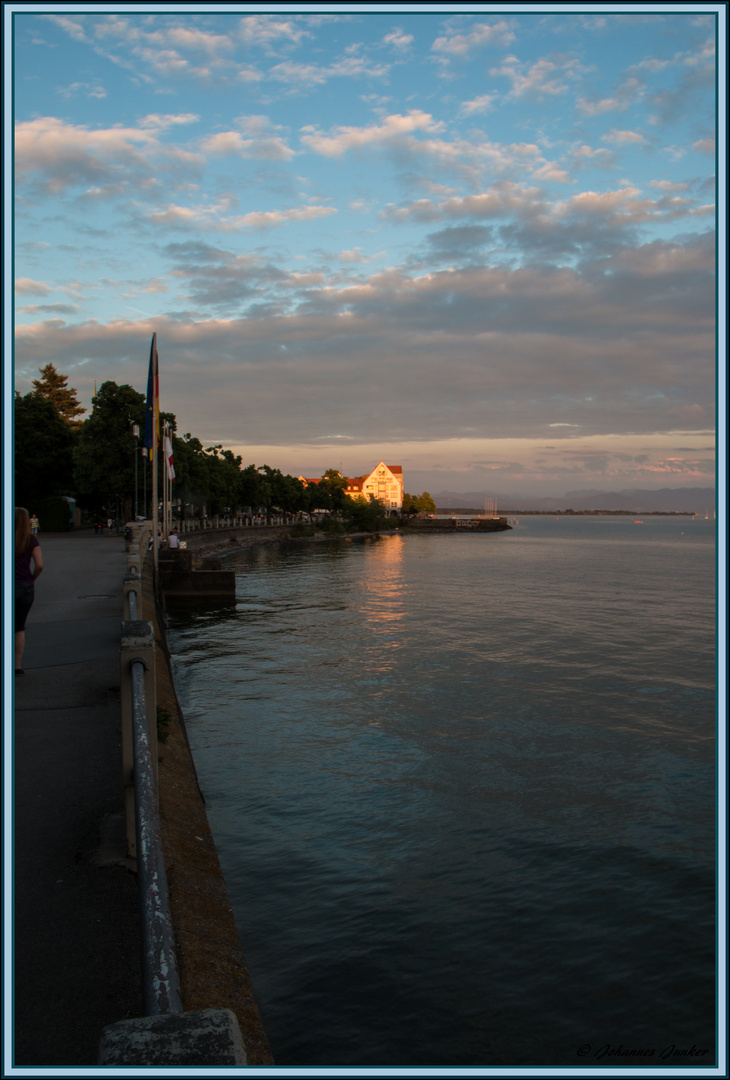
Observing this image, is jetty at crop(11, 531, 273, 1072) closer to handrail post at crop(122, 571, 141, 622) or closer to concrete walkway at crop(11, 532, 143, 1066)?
concrete walkway at crop(11, 532, 143, 1066)

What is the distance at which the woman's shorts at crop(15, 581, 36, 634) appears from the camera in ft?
32.1

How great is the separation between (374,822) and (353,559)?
70860 millimetres

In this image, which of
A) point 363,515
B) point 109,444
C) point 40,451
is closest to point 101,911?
point 109,444

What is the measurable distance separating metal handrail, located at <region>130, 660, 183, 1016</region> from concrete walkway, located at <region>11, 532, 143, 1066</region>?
1.29 m

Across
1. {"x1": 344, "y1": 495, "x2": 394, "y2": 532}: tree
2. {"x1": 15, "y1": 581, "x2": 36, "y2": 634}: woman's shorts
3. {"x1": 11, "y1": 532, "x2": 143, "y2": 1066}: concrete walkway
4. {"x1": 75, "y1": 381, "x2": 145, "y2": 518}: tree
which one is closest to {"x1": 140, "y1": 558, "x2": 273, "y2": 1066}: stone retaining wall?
{"x1": 11, "y1": 532, "x2": 143, "y2": 1066}: concrete walkway

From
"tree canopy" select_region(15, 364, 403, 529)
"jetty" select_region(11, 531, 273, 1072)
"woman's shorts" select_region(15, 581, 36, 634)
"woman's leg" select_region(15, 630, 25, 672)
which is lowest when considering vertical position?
"jetty" select_region(11, 531, 273, 1072)

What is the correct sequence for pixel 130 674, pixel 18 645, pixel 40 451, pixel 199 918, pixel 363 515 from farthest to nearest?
pixel 363 515 < pixel 40 451 < pixel 18 645 < pixel 199 918 < pixel 130 674

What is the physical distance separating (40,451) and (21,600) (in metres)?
58.8

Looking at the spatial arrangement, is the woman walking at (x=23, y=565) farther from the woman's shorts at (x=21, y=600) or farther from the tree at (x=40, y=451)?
the tree at (x=40, y=451)

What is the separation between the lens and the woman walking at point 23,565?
951cm

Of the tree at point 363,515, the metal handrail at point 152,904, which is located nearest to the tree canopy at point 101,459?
the metal handrail at point 152,904

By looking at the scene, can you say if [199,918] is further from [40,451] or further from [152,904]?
[40,451]

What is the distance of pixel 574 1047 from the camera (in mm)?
6836

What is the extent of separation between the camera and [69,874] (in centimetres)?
530
